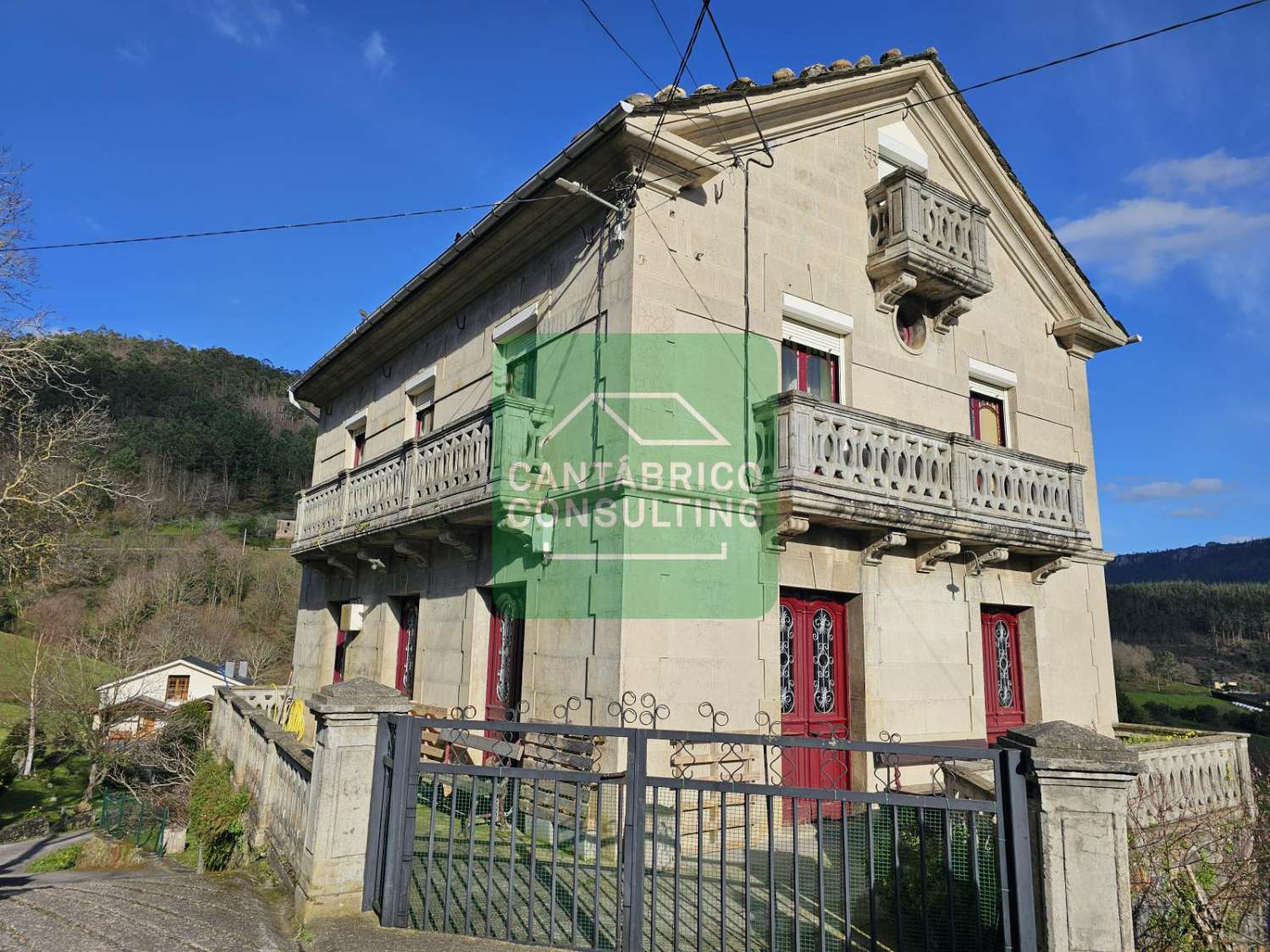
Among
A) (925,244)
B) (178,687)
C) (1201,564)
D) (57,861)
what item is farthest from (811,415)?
(1201,564)

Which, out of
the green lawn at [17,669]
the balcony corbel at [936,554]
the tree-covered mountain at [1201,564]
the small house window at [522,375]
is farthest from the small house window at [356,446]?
the tree-covered mountain at [1201,564]

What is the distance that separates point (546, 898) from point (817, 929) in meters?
1.96

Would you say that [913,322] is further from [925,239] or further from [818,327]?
[818,327]

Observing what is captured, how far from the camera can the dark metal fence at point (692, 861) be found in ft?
13.9

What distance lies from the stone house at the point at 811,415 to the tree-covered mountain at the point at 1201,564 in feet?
215

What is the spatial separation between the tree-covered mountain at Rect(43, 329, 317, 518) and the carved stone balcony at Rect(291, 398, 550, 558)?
168 feet

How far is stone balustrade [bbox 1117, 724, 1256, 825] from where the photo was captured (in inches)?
338

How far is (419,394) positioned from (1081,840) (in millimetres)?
12440

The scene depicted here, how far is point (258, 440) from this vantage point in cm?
7256

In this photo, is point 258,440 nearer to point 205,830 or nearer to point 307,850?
point 205,830

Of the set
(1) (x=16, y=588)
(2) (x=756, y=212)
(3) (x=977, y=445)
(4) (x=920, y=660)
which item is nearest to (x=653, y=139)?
(2) (x=756, y=212)

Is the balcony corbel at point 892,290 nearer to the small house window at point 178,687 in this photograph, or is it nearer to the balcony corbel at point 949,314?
the balcony corbel at point 949,314

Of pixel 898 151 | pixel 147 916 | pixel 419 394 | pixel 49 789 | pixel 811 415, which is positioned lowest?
pixel 49 789

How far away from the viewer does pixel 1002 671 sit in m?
11.8
